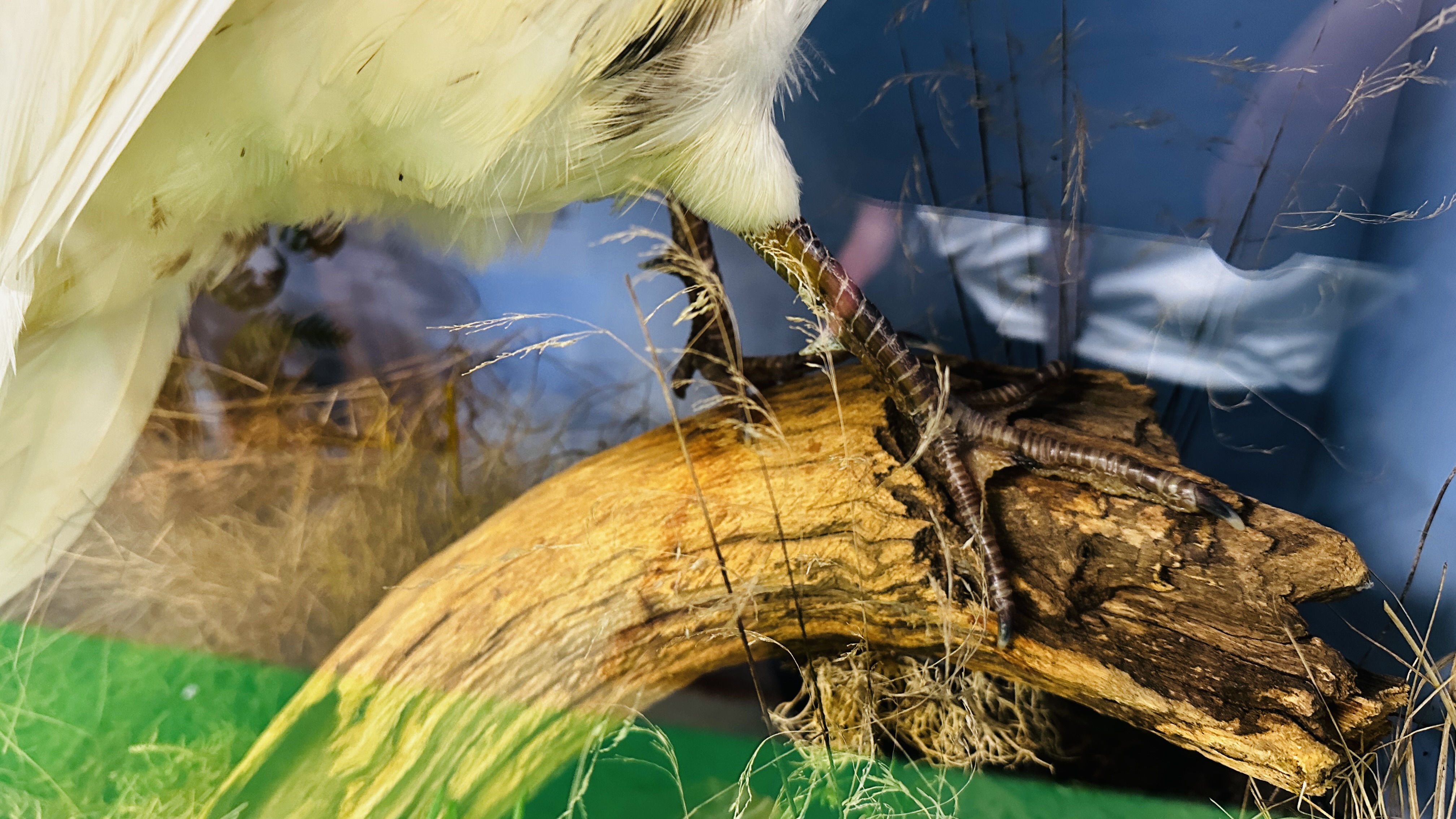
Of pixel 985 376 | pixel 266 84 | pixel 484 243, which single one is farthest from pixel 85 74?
pixel 985 376

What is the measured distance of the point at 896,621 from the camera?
0.70 metres

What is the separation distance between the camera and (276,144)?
2.11ft

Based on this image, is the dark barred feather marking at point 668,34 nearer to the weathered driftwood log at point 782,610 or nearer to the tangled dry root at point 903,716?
the weathered driftwood log at point 782,610

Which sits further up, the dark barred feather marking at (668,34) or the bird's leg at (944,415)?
the dark barred feather marking at (668,34)

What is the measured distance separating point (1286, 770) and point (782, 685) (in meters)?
0.42

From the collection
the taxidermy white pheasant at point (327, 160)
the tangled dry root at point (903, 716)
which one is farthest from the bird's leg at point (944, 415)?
the tangled dry root at point (903, 716)

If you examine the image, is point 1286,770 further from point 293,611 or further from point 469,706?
point 293,611

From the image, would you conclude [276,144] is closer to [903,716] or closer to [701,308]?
[701,308]

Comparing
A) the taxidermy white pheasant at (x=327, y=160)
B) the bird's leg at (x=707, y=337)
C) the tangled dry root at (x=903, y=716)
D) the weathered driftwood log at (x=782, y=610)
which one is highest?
the taxidermy white pheasant at (x=327, y=160)

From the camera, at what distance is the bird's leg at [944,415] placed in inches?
26.3

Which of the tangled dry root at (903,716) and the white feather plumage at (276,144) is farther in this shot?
the tangled dry root at (903,716)

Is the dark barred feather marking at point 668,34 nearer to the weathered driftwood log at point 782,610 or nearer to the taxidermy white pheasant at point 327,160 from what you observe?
the taxidermy white pheasant at point 327,160

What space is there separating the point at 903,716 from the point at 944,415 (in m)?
0.32

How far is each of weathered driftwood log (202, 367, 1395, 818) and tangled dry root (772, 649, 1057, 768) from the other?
29 millimetres
